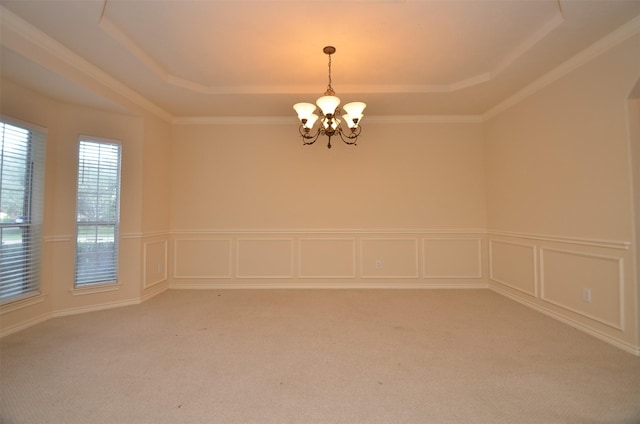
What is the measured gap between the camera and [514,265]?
4000mm

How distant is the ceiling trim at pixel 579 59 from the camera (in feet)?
8.13

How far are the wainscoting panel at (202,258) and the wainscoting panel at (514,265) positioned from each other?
405cm

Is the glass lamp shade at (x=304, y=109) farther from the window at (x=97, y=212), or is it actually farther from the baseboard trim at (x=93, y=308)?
the baseboard trim at (x=93, y=308)

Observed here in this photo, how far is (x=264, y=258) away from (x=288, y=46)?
9.95 ft

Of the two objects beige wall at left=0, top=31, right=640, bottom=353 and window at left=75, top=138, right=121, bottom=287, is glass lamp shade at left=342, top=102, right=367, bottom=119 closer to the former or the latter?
beige wall at left=0, top=31, right=640, bottom=353

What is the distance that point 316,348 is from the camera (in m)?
2.59

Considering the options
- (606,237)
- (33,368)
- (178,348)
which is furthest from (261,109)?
(606,237)

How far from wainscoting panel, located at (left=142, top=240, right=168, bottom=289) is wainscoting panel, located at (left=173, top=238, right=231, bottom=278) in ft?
0.58

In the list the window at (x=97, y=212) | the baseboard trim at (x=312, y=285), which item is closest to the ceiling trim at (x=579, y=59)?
the baseboard trim at (x=312, y=285)

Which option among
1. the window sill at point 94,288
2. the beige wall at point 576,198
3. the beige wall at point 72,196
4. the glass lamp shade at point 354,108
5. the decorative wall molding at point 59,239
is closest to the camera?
the beige wall at point 576,198

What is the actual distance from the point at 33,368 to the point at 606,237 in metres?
4.91

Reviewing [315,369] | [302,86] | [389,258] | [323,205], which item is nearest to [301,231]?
[323,205]

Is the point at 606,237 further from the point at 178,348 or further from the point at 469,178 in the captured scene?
the point at 178,348

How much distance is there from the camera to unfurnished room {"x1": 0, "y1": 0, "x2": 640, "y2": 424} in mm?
2082
